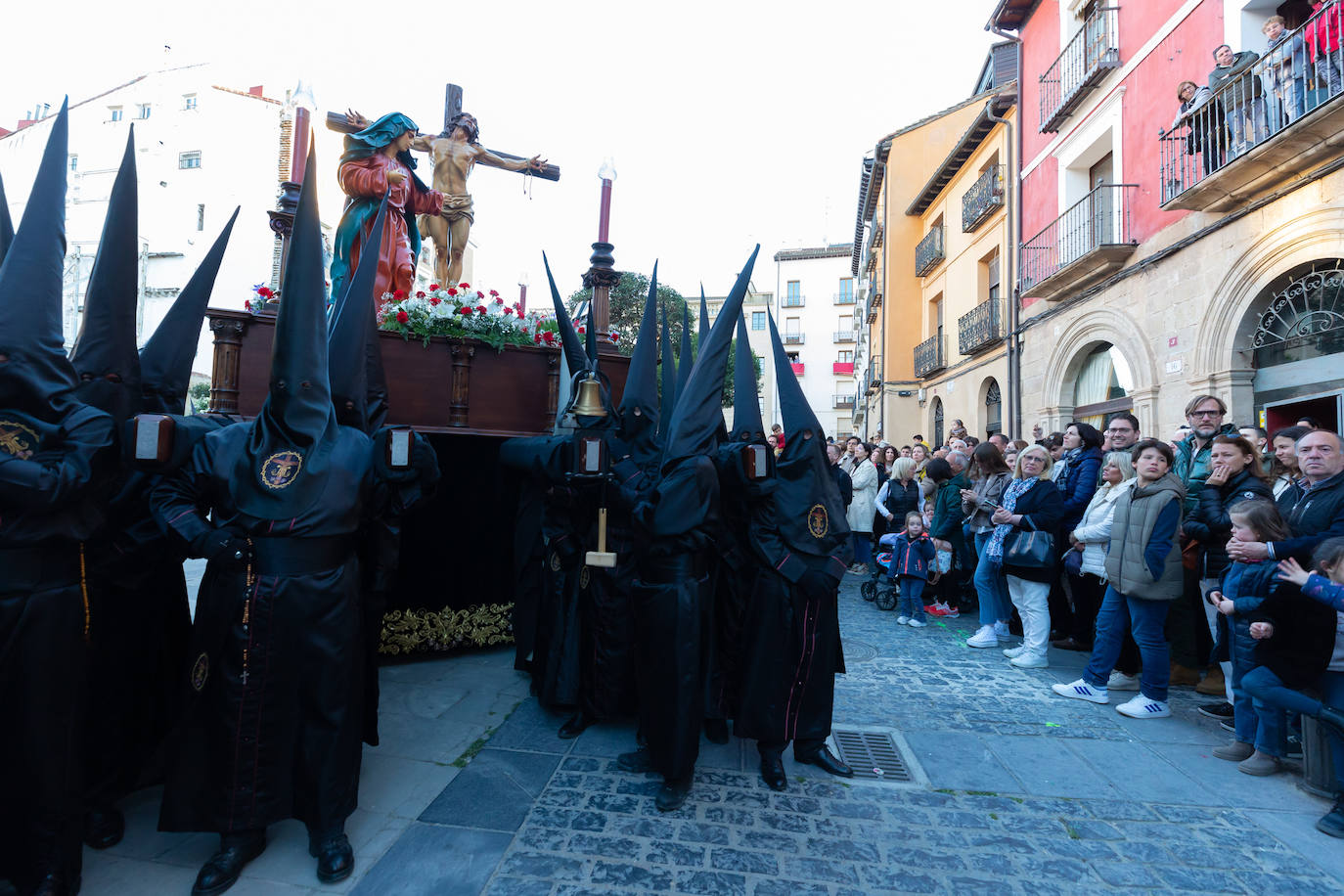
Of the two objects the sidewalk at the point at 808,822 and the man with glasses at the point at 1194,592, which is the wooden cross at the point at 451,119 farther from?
the man with glasses at the point at 1194,592

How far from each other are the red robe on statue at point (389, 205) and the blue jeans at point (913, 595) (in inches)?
225

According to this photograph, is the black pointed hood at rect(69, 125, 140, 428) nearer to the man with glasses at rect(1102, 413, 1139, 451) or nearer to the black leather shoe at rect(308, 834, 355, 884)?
the black leather shoe at rect(308, 834, 355, 884)

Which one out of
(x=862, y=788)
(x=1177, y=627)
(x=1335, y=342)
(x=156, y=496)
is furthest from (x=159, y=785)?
(x=1335, y=342)

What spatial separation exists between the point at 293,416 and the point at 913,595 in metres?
6.35

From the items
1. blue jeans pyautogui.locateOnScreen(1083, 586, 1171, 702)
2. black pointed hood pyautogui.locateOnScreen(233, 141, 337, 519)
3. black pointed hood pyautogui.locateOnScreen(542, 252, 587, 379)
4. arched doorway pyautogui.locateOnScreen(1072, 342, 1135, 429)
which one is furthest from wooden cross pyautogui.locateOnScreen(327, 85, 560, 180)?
arched doorway pyautogui.locateOnScreen(1072, 342, 1135, 429)

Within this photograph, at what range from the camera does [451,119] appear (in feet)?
20.0

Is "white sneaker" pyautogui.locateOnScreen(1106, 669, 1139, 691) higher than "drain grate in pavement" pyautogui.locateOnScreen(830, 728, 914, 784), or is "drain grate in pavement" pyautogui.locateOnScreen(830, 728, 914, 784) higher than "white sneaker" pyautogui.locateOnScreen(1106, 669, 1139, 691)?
"white sneaker" pyautogui.locateOnScreen(1106, 669, 1139, 691)

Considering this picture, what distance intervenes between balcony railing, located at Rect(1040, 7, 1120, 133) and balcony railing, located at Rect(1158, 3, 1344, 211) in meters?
2.72

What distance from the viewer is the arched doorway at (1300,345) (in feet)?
24.5

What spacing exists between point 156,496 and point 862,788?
3.56m

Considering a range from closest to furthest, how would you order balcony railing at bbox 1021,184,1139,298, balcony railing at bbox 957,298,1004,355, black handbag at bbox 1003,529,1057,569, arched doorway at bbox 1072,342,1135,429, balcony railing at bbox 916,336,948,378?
black handbag at bbox 1003,529,1057,569
balcony railing at bbox 1021,184,1139,298
arched doorway at bbox 1072,342,1135,429
balcony railing at bbox 957,298,1004,355
balcony railing at bbox 916,336,948,378

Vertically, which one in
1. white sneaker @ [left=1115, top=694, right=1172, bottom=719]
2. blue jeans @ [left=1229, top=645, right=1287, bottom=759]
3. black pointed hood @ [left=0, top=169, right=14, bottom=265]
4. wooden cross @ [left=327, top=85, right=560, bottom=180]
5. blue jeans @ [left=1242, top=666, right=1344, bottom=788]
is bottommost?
white sneaker @ [left=1115, top=694, right=1172, bottom=719]

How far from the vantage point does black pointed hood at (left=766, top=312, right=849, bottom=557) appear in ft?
12.0

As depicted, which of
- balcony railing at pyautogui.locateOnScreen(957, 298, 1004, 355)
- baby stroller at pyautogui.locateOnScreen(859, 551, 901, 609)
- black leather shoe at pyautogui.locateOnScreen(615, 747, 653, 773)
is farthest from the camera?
balcony railing at pyautogui.locateOnScreen(957, 298, 1004, 355)
